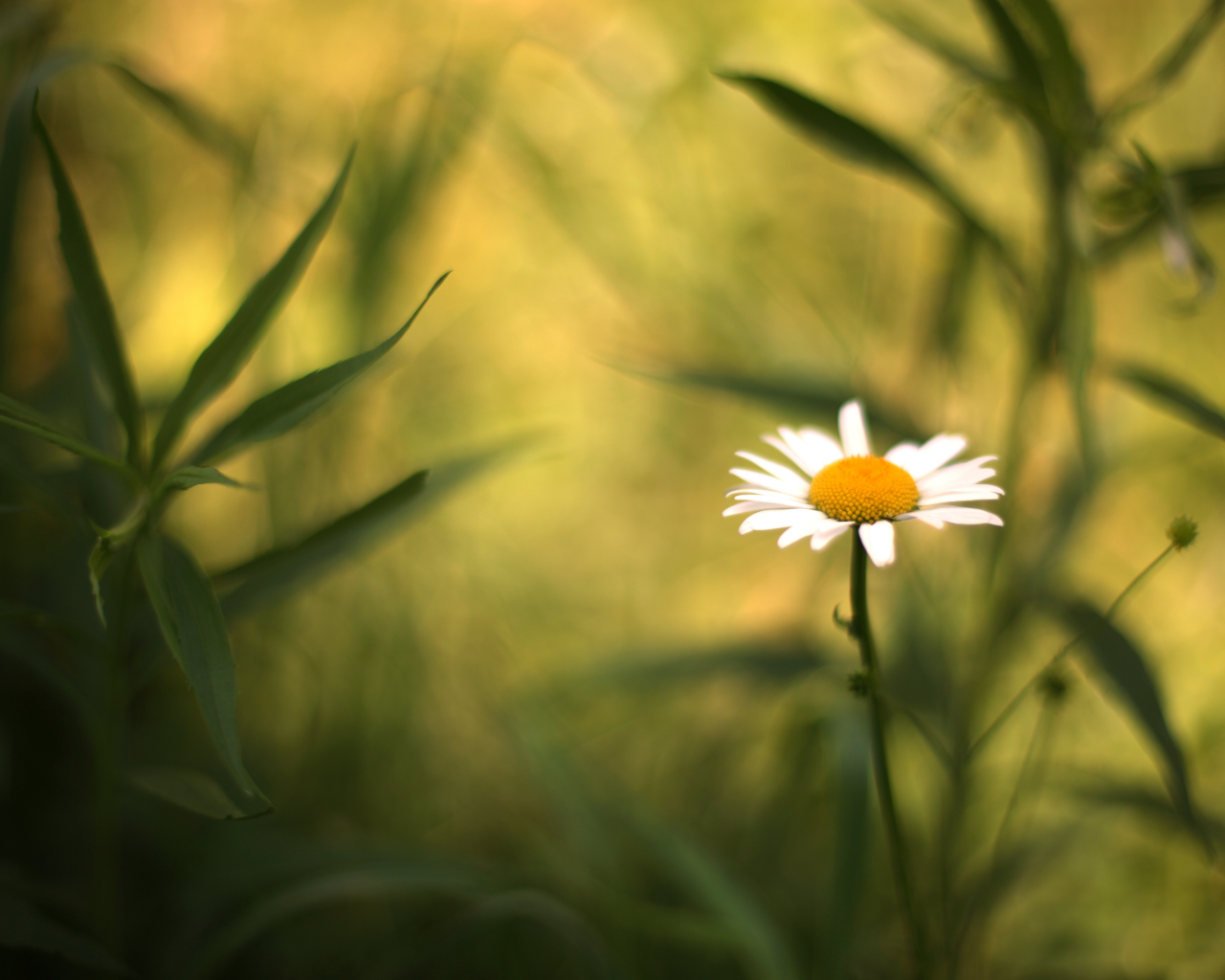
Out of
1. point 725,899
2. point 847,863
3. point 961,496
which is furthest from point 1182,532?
point 725,899

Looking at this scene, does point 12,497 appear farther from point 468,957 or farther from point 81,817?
point 468,957

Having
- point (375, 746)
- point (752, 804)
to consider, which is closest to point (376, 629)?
point (375, 746)

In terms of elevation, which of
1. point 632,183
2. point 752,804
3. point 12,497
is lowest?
point 752,804

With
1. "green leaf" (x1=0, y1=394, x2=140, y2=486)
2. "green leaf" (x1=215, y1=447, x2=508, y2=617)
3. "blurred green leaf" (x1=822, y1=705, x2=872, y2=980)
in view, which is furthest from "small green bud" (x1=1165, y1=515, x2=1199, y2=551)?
"green leaf" (x1=0, y1=394, x2=140, y2=486)

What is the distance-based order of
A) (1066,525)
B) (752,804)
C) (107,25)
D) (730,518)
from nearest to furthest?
1. (1066,525)
2. (752,804)
3. (107,25)
4. (730,518)

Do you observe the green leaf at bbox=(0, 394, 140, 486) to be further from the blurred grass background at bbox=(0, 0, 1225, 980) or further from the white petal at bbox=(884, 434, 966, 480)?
the white petal at bbox=(884, 434, 966, 480)

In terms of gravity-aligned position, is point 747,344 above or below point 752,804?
above

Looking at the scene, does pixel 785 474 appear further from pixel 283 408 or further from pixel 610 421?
pixel 610 421
